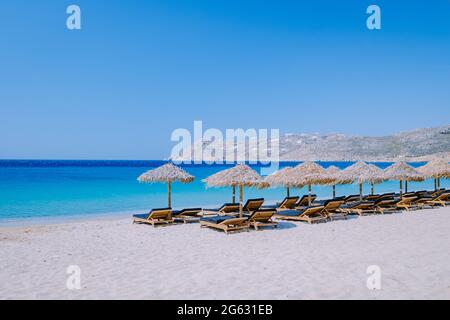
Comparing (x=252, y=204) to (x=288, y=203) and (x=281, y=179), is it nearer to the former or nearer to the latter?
(x=281, y=179)

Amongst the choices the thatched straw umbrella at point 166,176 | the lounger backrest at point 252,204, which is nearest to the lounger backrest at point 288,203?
the lounger backrest at point 252,204

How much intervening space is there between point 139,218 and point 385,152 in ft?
296

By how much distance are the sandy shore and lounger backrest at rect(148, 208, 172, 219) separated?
401 mm

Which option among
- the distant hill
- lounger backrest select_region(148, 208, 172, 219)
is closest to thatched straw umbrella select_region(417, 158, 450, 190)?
lounger backrest select_region(148, 208, 172, 219)

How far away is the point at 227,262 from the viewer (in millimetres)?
6305

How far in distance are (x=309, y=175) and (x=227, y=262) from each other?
273 inches

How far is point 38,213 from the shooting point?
52.7 ft

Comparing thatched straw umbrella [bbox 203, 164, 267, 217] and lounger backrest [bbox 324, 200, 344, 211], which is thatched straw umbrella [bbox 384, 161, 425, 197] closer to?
lounger backrest [bbox 324, 200, 344, 211]

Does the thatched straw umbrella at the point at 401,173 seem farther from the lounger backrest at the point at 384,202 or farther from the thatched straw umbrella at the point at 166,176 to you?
the thatched straw umbrella at the point at 166,176

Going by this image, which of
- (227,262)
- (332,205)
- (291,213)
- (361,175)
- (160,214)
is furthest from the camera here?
(361,175)

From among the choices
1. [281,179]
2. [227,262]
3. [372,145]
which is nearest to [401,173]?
[281,179]
